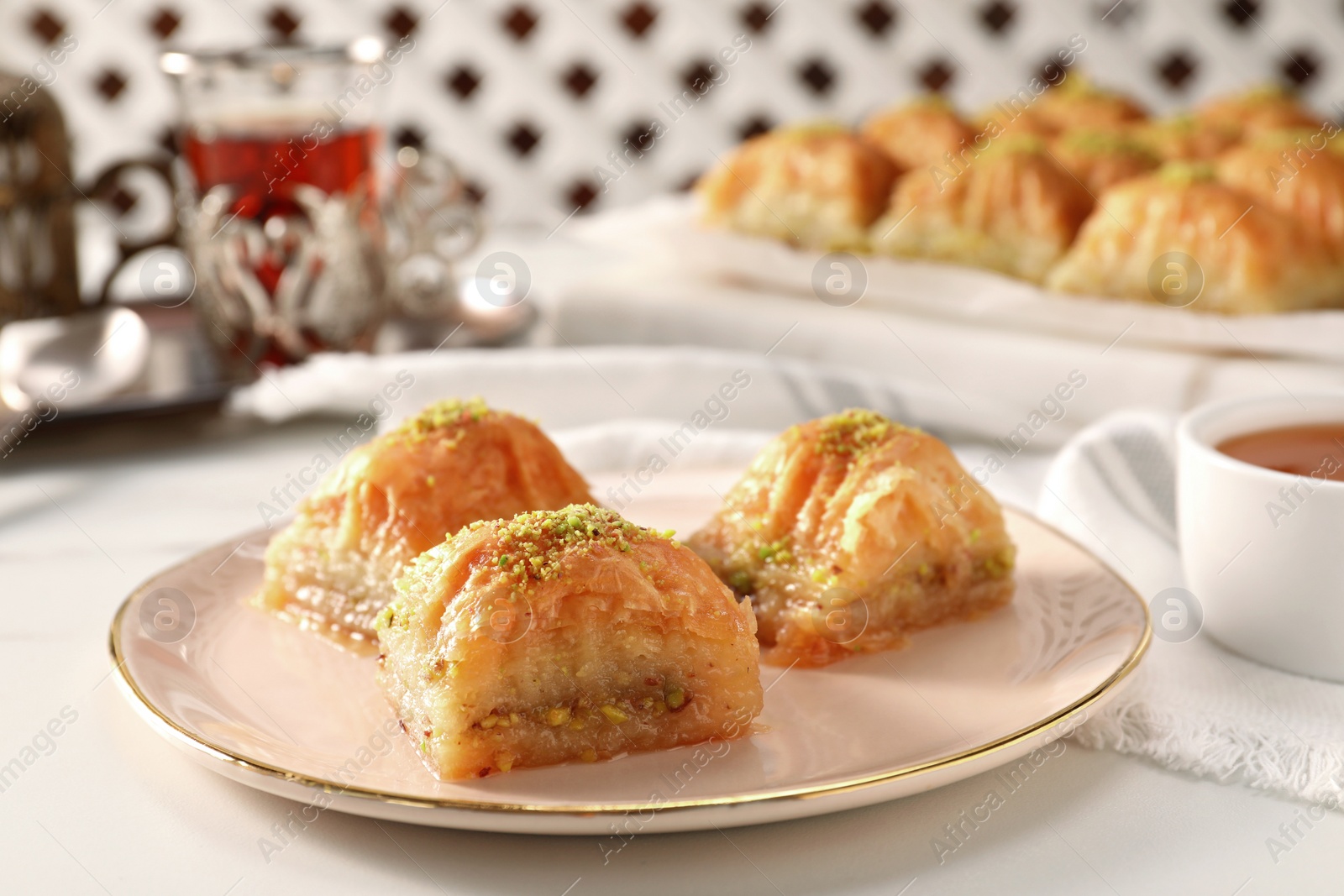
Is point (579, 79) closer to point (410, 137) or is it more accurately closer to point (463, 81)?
point (463, 81)

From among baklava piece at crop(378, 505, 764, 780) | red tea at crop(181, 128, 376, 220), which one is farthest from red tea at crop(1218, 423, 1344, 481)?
red tea at crop(181, 128, 376, 220)

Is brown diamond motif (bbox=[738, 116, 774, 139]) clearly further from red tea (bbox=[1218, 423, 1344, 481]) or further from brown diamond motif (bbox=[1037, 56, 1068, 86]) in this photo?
red tea (bbox=[1218, 423, 1344, 481])

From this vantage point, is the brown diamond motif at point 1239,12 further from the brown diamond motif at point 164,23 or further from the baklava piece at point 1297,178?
the brown diamond motif at point 164,23

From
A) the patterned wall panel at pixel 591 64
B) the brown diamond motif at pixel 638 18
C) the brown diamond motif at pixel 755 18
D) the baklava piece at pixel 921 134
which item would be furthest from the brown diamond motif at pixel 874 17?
the baklava piece at pixel 921 134

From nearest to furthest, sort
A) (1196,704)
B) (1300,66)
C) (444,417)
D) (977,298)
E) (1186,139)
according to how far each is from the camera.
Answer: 1. (1196,704)
2. (444,417)
3. (977,298)
4. (1186,139)
5. (1300,66)

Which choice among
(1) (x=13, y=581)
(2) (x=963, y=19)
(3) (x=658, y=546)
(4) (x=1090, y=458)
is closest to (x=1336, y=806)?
(3) (x=658, y=546)

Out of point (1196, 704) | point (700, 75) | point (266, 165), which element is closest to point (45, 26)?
point (700, 75)

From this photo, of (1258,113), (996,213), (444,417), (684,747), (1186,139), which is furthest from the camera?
(1258,113)
